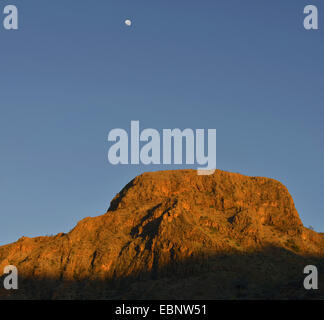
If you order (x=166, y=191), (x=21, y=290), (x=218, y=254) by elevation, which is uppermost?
(x=166, y=191)

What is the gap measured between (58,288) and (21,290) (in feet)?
27.5

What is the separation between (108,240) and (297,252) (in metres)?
46.3

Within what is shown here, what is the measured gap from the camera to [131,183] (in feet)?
522

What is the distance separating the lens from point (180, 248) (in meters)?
125

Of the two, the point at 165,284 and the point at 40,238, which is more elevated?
the point at 40,238

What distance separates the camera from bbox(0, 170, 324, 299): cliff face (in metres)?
119

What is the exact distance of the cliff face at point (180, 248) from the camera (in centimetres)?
11931

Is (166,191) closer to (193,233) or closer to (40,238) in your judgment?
(193,233)

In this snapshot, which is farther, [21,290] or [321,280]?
[21,290]

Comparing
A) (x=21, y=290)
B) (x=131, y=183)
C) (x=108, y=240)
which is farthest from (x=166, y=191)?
(x=21, y=290)

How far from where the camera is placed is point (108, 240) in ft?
441
